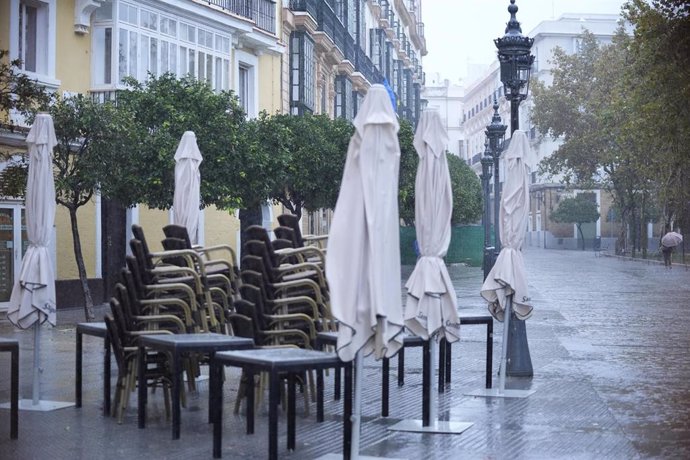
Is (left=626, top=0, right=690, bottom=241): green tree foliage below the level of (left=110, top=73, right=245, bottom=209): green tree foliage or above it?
above

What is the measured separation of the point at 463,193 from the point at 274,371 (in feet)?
146

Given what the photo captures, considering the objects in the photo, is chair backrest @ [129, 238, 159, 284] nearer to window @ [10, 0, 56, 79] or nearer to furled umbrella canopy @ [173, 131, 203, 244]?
furled umbrella canopy @ [173, 131, 203, 244]

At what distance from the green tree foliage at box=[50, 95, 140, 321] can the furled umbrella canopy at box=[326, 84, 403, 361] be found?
11.5 m

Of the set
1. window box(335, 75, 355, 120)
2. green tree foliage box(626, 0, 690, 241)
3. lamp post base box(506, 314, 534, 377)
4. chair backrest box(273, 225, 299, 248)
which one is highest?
window box(335, 75, 355, 120)

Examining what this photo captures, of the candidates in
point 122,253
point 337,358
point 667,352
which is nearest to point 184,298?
point 337,358

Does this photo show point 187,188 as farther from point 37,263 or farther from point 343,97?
point 343,97

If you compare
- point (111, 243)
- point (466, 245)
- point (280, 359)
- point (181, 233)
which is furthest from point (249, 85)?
point (280, 359)

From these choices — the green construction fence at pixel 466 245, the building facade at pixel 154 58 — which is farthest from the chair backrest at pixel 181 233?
the green construction fence at pixel 466 245

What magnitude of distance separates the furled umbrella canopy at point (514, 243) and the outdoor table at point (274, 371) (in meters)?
3.36

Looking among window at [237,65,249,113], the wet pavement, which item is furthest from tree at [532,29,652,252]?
the wet pavement

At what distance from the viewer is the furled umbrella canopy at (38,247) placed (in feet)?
30.3

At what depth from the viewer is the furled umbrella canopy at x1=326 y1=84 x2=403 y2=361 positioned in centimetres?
612

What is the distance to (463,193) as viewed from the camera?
5041 centimetres

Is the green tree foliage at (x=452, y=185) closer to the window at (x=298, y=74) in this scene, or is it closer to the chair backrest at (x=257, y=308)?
the window at (x=298, y=74)
